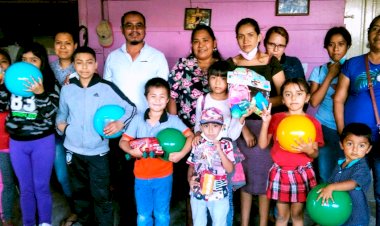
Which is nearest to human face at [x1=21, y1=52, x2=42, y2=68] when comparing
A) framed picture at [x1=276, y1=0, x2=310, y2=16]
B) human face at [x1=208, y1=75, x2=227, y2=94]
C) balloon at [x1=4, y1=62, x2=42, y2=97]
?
balloon at [x1=4, y1=62, x2=42, y2=97]

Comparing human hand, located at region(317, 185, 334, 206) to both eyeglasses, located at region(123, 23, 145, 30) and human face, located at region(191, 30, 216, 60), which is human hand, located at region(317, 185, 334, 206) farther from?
eyeglasses, located at region(123, 23, 145, 30)

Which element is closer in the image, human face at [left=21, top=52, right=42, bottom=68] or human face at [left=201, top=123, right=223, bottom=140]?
human face at [left=201, top=123, right=223, bottom=140]

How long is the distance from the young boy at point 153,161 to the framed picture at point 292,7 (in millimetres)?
2129

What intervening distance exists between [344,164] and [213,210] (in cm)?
83

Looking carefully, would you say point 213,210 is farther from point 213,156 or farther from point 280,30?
point 280,30

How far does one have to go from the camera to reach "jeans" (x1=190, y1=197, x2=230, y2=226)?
232 centimetres

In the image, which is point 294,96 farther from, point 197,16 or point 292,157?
point 197,16

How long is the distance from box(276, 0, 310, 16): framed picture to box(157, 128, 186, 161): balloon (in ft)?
7.51

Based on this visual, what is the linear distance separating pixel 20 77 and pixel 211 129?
1.25 meters

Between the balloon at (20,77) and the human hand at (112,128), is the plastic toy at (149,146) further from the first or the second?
the balloon at (20,77)

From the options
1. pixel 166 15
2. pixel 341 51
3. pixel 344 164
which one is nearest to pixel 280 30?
pixel 341 51

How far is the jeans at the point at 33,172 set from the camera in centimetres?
255

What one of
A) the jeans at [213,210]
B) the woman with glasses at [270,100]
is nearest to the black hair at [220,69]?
the woman with glasses at [270,100]

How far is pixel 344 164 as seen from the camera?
221 centimetres
